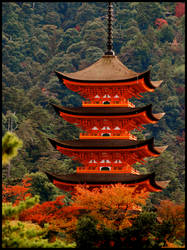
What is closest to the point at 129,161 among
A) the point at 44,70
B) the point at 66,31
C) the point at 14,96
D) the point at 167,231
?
the point at 167,231

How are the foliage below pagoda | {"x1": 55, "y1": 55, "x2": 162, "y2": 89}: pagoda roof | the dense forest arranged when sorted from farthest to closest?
1. the dense forest
2. {"x1": 55, "y1": 55, "x2": 162, "y2": 89}: pagoda roof
3. the foliage below pagoda

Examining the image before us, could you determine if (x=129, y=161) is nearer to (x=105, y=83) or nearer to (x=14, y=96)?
(x=105, y=83)

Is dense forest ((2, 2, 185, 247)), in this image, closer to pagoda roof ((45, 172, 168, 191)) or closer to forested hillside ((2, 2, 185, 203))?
forested hillside ((2, 2, 185, 203))

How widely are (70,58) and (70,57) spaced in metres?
0.59

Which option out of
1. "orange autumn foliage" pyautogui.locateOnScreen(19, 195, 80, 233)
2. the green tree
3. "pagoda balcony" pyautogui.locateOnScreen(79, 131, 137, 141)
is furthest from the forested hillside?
the green tree

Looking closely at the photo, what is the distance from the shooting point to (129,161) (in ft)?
145

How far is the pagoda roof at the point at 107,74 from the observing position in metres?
44.3

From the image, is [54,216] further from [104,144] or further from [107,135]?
[107,135]

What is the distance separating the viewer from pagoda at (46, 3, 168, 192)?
43.4 meters

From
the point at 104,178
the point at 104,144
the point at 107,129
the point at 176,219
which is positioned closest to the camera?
the point at 176,219

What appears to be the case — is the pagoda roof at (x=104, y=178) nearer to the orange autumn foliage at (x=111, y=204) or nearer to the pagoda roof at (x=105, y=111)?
the orange autumn foliage at (x=111, y=204)

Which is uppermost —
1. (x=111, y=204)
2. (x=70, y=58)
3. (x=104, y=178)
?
(x=70, y=58)

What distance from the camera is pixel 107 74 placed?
148ft

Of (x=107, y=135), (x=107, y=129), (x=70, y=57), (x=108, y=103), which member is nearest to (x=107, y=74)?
(x=108, y=103)
